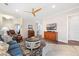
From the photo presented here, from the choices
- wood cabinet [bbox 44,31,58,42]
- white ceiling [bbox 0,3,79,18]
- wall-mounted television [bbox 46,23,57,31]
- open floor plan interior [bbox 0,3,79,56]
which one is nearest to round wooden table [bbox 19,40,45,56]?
open floor plan interior [bbox 0,3,79,56]

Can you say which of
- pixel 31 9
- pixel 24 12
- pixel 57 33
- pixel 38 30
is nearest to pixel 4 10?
pixel 24 12

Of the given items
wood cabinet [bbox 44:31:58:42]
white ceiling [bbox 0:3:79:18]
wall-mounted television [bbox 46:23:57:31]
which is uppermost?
white ceiling [bbox 0:3:79:18]

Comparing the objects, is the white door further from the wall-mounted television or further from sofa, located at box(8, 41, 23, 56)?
sofa, located at box(8, 41, 23, 56)

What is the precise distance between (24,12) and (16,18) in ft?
0.54

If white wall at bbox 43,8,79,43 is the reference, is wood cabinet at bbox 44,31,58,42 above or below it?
below

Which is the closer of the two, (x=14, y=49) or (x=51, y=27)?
(x=14, y=49)

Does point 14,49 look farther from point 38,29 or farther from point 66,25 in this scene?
point 66,25

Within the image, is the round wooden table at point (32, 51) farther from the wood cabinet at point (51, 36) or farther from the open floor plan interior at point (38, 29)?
the wood cabinet at point (51, 36)

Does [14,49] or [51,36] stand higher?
[51,36]

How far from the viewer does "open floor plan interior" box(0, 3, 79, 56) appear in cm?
174

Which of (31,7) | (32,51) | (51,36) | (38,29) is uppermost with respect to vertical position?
(31,7)

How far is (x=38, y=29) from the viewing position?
1835 mm

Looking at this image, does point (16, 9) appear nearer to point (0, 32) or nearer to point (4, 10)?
point (4, 10)

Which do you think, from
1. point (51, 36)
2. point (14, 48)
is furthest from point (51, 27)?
point (14, 48)
